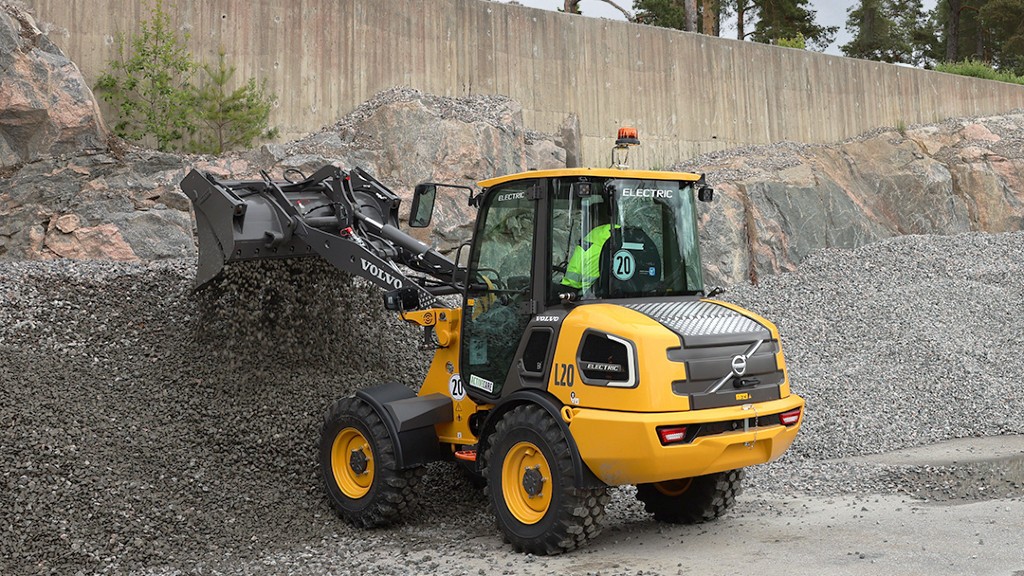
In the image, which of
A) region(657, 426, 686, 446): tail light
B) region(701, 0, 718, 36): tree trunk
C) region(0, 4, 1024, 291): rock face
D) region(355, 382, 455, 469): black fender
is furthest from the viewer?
region(701, 0, 718, 36): tree trunk

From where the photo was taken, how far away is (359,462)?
7.22 meters

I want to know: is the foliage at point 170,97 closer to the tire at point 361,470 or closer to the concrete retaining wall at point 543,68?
the concrete retaining wall at point 543,68

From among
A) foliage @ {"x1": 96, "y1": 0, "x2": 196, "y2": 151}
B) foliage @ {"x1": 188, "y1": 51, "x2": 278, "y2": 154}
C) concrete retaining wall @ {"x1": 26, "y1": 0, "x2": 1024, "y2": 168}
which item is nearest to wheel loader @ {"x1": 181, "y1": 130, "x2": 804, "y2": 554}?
foliage @ {"x1": 96, "y1": 0, "x2": 196, "y2": 151}

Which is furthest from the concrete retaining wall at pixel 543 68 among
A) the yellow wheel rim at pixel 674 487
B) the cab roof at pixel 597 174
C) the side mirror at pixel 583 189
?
the yellow wheel rim at pixel 674 487

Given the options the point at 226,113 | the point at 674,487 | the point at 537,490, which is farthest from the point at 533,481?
the point at 226,113

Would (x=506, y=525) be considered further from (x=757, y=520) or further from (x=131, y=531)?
(x=131, y=531)

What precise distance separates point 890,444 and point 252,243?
21.7 ft

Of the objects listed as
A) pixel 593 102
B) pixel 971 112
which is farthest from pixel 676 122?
pixel 971 112

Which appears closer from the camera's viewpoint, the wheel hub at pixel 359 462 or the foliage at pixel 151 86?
the wheel hub at pixel 359 462

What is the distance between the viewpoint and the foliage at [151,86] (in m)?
11.9

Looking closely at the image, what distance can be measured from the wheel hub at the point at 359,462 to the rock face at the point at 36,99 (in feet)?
20.5

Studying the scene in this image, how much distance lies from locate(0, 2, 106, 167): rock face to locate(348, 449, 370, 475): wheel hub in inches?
246

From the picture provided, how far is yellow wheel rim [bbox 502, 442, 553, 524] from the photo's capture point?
6.34 metres

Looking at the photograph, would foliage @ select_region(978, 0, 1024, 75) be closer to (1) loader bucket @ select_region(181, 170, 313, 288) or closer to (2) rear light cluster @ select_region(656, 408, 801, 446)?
(2) rear light cluster @ select_region(656, 408, 801, 446)
